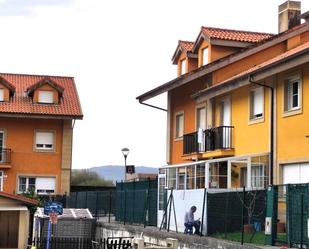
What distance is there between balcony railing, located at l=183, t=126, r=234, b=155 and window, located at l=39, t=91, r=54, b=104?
20.5m

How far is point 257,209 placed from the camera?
18.1 metres

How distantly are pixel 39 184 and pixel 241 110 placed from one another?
24.5 m

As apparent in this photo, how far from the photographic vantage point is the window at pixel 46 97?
48.6 m

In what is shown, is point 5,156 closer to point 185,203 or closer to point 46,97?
point 46,97

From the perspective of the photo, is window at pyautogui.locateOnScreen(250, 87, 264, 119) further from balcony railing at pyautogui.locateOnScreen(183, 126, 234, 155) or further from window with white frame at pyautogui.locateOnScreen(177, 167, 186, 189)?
window with white frame at pyautogui.locateOnScreen(177, 167, 186, 189)

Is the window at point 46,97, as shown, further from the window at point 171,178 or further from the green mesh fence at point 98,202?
the window at point 171,178

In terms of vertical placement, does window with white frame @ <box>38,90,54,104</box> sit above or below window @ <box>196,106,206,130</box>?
above

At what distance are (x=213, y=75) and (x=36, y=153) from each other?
21.8 meters

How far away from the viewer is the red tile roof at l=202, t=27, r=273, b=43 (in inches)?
1258

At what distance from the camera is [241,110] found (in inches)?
1049

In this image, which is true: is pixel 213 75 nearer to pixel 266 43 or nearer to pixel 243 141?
pixel 266 43

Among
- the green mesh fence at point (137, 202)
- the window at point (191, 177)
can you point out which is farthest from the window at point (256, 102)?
the green mesh fence at point (137, 202)

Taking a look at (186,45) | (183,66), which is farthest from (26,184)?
(186,45)

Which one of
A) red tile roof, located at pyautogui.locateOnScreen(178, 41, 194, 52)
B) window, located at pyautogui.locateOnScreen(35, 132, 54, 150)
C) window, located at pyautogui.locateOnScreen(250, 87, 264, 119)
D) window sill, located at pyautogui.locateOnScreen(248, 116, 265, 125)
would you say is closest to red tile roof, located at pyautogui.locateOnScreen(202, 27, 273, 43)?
red tile roof, located at pyautogui.locateOnScreen(178, 41, 194, 52)
